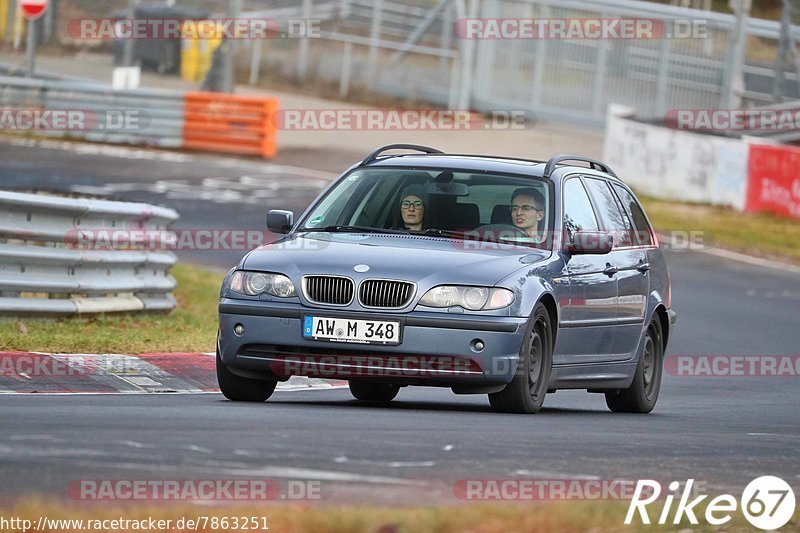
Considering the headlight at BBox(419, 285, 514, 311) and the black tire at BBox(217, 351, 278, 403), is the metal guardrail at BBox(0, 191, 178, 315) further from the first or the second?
the headlight at BBox(419, 285, 514, 311)

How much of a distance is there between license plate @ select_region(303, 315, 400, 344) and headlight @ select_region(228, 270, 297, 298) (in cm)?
22

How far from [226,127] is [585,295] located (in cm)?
2511

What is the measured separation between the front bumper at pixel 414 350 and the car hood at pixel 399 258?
0.73 ft

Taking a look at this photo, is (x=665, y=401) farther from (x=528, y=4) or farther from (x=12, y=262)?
(x=528, y=4)

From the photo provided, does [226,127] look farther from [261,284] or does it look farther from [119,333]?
[261,284]

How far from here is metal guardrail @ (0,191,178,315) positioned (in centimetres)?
1373

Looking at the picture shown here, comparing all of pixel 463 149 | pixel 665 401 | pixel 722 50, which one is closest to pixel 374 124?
pixel 463 149

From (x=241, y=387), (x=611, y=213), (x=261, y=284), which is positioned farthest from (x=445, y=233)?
(x=611, y=213)

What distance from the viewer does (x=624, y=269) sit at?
11.9 meters

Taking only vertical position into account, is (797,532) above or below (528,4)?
below

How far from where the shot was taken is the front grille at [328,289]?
32.8 ft

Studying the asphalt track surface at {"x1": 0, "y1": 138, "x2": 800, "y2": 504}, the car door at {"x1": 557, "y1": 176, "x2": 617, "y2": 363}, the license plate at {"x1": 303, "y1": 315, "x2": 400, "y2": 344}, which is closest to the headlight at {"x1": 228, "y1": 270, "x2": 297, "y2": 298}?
the license plate at {"x1": 303, "y1": 315, "x2": 400, "y2": 344}

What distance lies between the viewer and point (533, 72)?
42.4m

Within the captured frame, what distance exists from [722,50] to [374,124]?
7.81 meters
